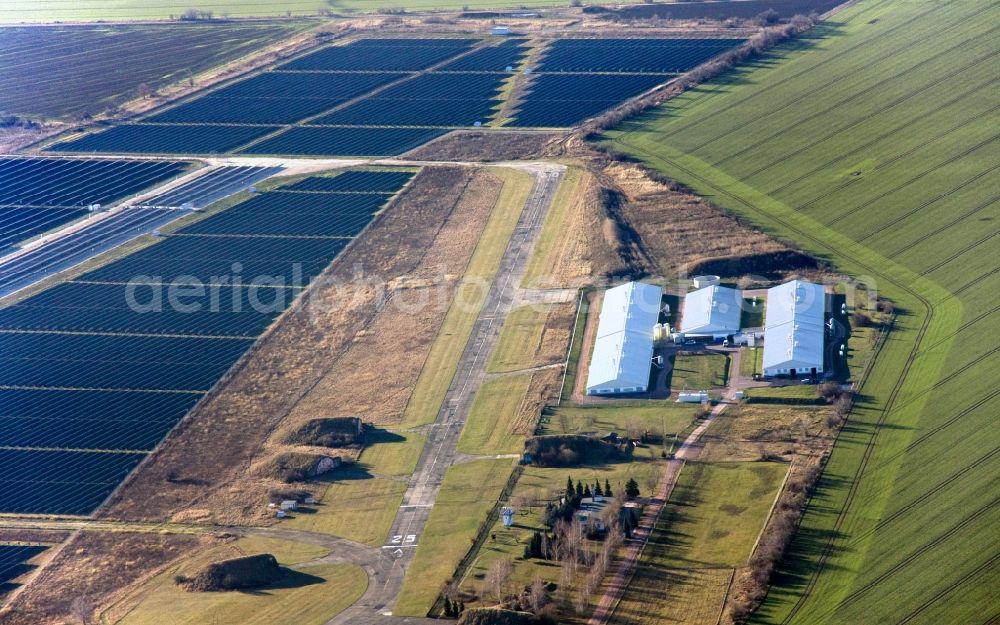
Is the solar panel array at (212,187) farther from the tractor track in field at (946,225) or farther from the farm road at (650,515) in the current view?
the tractor track in field at (946,225)

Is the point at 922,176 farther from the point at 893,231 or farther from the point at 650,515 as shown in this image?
the point at 650,515

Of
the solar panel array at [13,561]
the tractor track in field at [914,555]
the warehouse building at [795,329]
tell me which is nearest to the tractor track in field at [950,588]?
the tractor track in field at [914,555]

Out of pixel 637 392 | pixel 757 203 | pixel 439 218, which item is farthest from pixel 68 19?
pixel 637 392

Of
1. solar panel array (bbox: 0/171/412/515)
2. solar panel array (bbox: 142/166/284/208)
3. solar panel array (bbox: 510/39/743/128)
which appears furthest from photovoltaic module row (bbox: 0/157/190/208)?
solar panel array (bbox: 510/39/743/128)

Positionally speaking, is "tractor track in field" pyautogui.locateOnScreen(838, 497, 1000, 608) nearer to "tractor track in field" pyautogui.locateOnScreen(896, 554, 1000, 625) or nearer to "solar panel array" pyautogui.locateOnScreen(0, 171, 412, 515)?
"tractor track in field" pyautogui.locateOnScreen(896, 554, 1000, 625)

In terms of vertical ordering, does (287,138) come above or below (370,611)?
above

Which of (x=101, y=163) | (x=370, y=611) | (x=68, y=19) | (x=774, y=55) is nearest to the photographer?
(x=370, y=611)

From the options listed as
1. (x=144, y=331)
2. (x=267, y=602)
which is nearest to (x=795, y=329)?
(x=267, y=602)

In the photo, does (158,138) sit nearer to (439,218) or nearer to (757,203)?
(439,218)
